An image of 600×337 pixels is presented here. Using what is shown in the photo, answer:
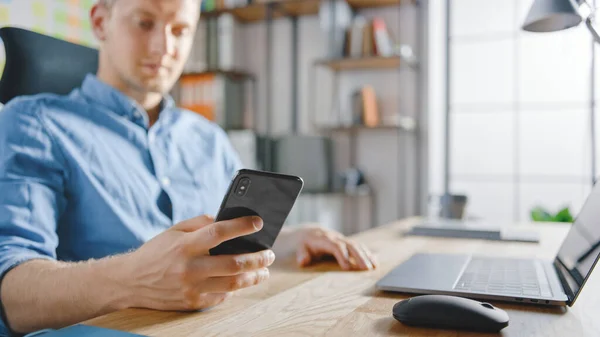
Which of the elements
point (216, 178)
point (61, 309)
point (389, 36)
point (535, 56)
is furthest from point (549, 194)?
point (61, 309)

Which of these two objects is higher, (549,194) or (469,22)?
(469,22)

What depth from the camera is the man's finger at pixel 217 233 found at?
1.96 feet

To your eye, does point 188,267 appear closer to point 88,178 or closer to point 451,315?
point 451,315

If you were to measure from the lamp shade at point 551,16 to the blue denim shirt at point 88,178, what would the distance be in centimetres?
88

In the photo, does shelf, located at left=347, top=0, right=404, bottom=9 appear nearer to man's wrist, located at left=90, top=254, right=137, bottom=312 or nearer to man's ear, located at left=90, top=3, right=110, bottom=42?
man's ear, located at left=90, top=3, right=110, bottom=42

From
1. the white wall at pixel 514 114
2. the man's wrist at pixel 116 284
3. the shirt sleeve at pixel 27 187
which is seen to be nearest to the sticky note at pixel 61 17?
the shirt sleeve at pixel 27 187

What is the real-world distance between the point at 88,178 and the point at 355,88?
8.34 feet

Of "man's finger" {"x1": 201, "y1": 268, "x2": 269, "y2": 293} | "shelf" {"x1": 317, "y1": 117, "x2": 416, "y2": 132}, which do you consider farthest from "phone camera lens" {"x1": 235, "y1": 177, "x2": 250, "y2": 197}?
"shelf" {"x1": 317, "y1": 117, "x2": 416, "y2": 132}

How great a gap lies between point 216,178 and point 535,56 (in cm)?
241

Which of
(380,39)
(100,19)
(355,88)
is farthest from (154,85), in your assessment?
(355,88)

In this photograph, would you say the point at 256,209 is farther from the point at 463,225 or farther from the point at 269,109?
the point at 269,109

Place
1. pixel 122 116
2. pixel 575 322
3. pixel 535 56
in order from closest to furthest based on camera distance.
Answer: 1. pixel 575 322
2. pixel 122 116
3. pixel 535 56

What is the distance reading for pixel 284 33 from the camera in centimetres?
354

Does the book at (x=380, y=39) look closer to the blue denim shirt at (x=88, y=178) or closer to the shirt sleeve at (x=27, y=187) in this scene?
the blue denim shirt at (x=88, y=178)
